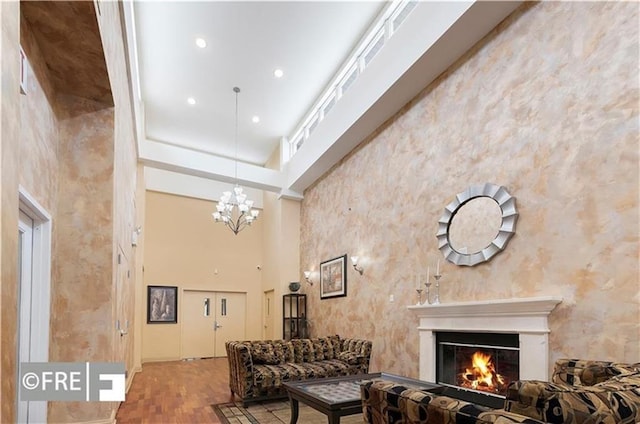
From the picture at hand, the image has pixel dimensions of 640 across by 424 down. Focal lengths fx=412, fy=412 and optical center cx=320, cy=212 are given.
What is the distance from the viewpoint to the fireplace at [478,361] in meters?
4.20

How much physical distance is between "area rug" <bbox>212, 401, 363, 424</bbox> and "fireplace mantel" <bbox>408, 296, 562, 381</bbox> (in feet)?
4.14

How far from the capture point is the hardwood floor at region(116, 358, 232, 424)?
4773 millimetres

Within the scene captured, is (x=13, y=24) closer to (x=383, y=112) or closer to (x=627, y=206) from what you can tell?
(x=627, y=206)

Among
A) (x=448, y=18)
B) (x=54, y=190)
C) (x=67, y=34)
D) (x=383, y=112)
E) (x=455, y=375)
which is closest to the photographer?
(x=67, y=34)

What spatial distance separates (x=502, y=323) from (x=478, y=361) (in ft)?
2.50

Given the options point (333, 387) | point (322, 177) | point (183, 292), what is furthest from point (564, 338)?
point (183, 292)

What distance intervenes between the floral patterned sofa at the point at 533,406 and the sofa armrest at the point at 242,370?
11.9 feet

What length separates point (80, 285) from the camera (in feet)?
12.5

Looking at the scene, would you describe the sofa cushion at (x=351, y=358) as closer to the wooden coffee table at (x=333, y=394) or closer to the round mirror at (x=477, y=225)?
the wooden coffee table at (x=333, y=394)

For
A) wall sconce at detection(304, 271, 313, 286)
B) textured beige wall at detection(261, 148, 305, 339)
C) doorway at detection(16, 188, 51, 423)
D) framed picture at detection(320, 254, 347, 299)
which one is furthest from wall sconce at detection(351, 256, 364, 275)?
doorway at detection(16, 188, 51, 423)

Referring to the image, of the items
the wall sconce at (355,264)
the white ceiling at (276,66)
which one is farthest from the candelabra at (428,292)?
the white ceiling at (276,66)

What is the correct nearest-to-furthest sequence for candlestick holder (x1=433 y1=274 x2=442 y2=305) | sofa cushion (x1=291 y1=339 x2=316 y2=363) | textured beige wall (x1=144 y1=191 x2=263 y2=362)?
candlestick holder (x1=433 y1=274 x2=442 y2=305), sofa cushion (x1=291 y1=339 x2=316 y2=363), textured beige wall (x1=144 y1=191 x2=263 y2=362)

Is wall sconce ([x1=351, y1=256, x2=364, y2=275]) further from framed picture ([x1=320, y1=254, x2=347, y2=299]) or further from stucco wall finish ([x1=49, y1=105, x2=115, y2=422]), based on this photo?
stucco wall finish ([x1=49, y1=105, x2=115, y2=422])

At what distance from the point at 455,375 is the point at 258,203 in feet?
26.7
